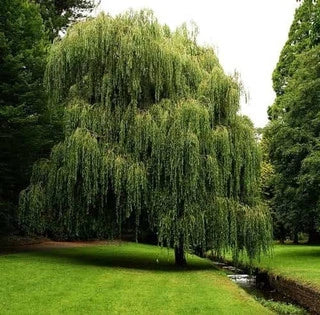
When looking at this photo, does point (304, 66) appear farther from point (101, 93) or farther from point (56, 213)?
point (56, 213)

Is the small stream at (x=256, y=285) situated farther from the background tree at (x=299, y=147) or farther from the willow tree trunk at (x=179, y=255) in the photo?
the background tree at (x=299, y=147)

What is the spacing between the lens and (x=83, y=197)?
753 inches

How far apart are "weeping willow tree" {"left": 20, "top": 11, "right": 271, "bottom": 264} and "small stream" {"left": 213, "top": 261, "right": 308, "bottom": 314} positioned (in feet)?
5.69

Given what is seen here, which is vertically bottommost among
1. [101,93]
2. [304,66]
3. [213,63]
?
[101,93]

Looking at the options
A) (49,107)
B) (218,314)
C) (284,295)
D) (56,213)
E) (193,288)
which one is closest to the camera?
(218,314)

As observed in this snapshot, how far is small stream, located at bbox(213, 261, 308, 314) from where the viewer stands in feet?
61.0

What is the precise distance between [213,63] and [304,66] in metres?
10.9

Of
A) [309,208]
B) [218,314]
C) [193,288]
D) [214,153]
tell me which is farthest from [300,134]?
[218,314]

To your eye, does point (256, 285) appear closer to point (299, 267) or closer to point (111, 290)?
point (299, 267)

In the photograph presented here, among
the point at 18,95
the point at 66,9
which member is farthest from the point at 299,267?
the point at 66,9

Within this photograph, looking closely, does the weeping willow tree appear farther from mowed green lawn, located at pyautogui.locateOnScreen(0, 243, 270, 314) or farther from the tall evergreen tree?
the tall evergreen tree

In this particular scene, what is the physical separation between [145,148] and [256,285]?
8668 mm

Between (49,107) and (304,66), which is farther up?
(304,66)

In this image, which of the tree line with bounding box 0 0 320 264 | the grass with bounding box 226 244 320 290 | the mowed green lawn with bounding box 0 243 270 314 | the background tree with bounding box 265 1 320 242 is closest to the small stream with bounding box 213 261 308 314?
the grass with bounding box 226 244 320 290
